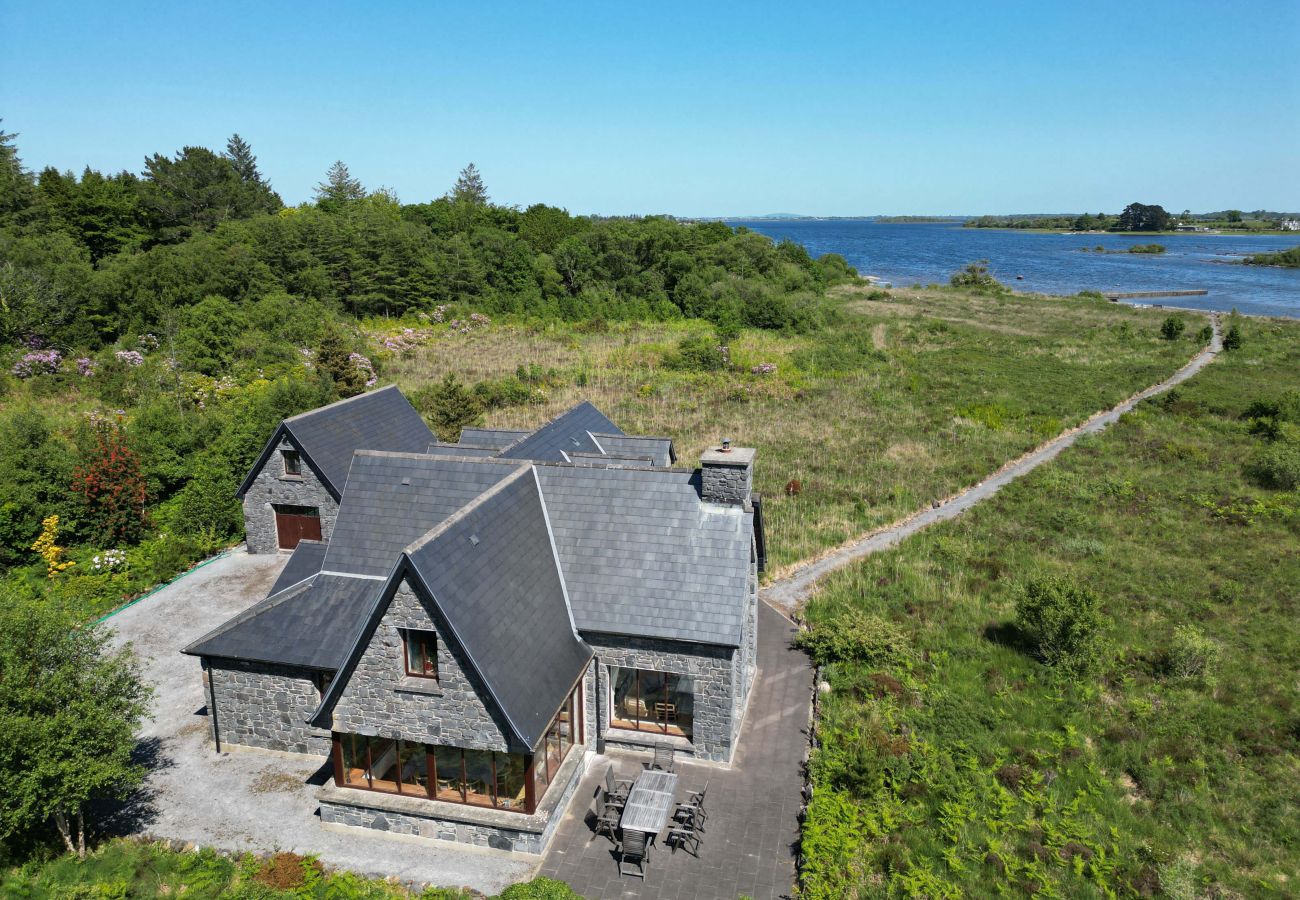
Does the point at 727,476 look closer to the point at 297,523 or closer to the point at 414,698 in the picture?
the point at 414,698

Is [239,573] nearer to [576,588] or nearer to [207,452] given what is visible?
[207,452]

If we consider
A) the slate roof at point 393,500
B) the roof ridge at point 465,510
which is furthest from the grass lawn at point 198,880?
the slate roof at point 393,500

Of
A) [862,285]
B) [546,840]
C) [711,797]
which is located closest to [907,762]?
[711,797]

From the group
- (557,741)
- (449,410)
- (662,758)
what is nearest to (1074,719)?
(662,758)

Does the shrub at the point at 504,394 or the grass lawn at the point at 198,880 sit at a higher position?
the shrub at the point at 504,394

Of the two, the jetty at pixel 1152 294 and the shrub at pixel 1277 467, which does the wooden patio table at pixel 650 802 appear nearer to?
the shrub at pixel 1277 467
